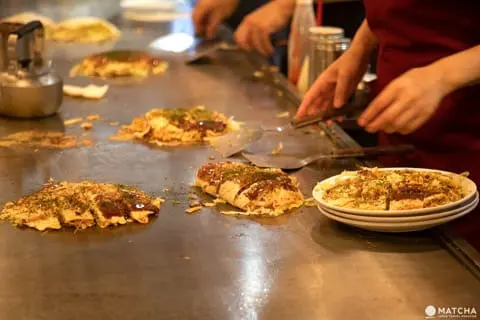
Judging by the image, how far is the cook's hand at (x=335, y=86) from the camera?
1993mm

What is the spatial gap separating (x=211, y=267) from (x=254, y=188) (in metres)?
0.31

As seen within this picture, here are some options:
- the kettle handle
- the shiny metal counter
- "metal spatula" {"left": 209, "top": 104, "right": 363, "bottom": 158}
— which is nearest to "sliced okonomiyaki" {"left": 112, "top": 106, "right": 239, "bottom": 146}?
"metal spatula" {"left": 209, "top": 104, "right": 363, "bottom": 158}

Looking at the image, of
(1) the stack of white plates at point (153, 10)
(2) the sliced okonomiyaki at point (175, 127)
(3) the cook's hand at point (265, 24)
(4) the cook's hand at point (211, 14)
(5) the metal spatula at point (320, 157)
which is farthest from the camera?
(1) the stack of white plates at point (153, 10)

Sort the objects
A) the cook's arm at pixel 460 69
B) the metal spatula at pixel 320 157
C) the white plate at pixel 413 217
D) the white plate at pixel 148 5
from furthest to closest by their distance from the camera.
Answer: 1. the white plate at pixel 148 5
2. the metal spatula at pixel 320 157
3. the cook's arm at pixel 460 69
4. the white plate at pixel 413 217

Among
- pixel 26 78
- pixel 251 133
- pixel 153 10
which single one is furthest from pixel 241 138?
pixel 153 10

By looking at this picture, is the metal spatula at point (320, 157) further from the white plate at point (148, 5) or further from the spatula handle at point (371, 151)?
the white plate at point (148, 5)

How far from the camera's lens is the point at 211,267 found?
135 cm

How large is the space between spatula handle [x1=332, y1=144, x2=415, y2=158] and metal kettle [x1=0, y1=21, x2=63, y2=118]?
90cm

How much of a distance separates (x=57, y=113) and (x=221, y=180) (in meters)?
0.88

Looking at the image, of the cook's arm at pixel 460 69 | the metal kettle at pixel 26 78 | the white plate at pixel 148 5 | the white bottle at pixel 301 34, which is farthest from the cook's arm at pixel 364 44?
the white plate at pixel 148 5

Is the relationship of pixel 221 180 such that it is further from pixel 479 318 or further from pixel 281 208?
pixel 479 318

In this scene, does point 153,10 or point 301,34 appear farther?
point 153,10

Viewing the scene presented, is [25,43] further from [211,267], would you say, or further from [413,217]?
[413,217]

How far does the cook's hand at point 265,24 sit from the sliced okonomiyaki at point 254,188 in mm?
1538
